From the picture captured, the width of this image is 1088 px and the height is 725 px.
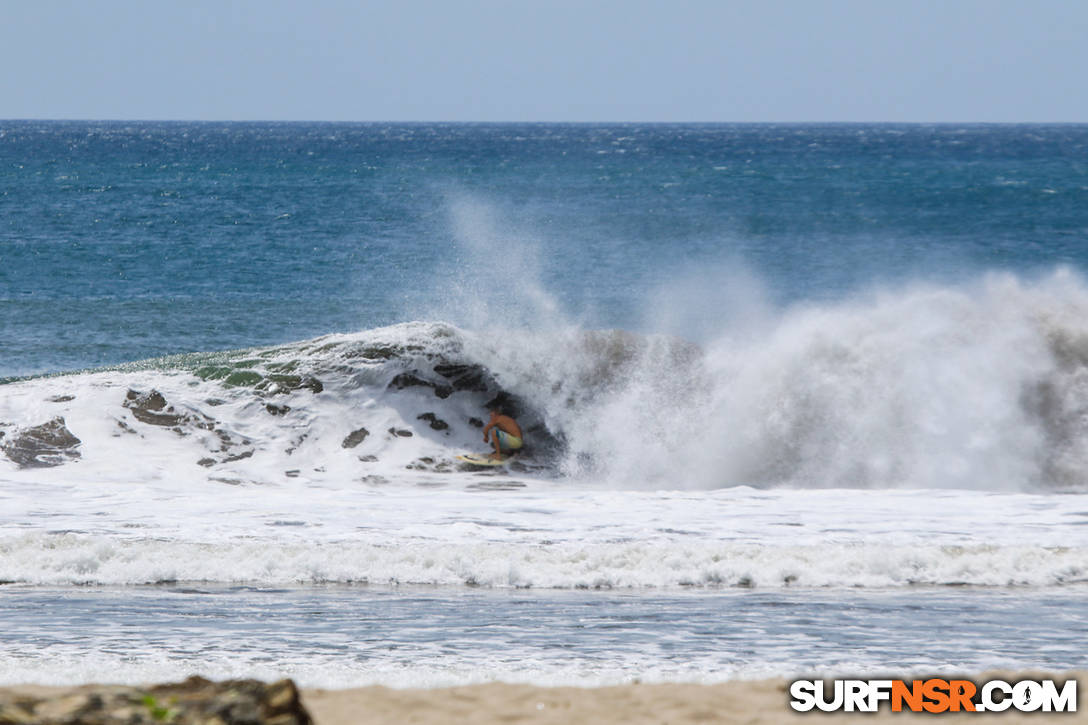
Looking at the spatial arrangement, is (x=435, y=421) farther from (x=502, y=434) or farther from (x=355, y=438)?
(x=355, y=438)

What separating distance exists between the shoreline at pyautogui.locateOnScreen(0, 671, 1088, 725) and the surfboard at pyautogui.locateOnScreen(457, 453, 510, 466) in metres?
7.49

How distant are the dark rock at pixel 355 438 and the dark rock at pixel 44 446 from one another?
2974mm

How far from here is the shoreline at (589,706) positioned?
5.50 m

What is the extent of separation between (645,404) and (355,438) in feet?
11.9

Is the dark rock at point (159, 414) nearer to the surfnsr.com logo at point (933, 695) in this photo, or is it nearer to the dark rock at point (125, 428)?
the dark rock at point (125, 428)

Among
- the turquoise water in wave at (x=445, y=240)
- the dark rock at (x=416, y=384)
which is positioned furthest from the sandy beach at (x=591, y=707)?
the turquoise water in wave at (x=445, y=240)

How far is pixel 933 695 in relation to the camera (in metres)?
6.06

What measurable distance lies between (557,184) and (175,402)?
4783 centimetres

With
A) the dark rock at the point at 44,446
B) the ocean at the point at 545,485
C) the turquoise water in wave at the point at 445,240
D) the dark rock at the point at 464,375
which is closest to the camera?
the ocean at the point at 545,485

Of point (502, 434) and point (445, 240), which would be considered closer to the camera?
point (502, 434)

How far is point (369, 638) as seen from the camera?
7.47 meters

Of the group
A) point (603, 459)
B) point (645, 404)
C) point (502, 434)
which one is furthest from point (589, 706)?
point (645, 404)

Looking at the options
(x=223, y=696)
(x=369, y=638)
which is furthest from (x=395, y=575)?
(x=223, y=696)

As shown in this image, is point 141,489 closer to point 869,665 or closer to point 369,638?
point 369,638
